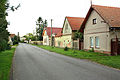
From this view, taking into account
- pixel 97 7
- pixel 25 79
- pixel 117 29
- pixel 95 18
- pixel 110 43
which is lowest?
pixel 25 79

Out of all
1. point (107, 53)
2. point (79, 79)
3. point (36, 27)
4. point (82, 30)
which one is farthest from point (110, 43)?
point (36, 27)

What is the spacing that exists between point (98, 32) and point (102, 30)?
3.25 ft

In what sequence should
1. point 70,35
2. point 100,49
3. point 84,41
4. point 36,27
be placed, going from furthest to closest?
1. point 36,27
2. point 70,35
3. point 84,41
4. point 100,49

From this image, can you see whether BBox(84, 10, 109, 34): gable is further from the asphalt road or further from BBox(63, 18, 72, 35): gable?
the asphalt road

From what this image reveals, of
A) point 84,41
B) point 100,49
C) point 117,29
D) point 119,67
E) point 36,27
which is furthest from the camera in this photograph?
point 36,27

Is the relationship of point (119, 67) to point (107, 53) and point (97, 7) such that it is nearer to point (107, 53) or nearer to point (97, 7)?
point (107, 53)

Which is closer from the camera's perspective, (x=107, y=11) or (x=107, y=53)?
(x=107, y=53)

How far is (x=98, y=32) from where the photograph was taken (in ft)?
62.9

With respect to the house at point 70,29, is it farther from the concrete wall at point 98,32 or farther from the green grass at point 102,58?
the green grass at point 102,58

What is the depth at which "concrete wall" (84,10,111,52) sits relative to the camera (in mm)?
17344

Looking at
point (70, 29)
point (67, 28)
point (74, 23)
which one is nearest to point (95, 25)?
point (70, 29)

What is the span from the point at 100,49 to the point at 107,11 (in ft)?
18.5

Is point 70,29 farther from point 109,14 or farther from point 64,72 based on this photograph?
point 64,72

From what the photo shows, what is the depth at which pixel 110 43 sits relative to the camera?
16.7 meters
